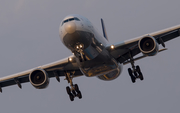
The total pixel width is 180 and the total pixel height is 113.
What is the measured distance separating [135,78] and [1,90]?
1278 centimetres

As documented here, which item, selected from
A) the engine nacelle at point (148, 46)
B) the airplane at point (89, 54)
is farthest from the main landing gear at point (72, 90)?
the engine nacelle at point (148, 46)

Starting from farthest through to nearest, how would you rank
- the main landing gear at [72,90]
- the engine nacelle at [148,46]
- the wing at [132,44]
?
the main landing gear at [72,90] < the wing at [132,44] < the engine nacelle at [148,46]

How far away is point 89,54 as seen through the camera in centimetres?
2470

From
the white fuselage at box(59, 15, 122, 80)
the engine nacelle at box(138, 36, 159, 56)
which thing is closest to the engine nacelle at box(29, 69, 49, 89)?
the white fuselage at box(59, 15, 122, 80)

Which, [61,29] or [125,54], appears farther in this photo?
[125,54]

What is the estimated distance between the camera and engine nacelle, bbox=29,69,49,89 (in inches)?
1089

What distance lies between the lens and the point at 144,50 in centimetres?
2570

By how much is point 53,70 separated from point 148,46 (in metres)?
8.94

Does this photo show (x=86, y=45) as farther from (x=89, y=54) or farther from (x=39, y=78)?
(x=39, y=78)

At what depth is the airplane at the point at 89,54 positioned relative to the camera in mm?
23094

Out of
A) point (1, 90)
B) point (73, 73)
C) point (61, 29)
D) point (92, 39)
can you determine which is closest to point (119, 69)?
point (73, 73)

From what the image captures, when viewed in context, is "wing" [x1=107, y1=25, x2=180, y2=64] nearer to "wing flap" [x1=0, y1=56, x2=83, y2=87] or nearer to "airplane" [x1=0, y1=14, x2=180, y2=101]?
"airplane" [x1=0, y1=14, x2=180, y2=101]

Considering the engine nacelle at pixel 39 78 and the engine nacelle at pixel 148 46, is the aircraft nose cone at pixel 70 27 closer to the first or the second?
the engine nacelle at pixel 148 46

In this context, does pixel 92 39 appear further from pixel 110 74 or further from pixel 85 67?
pixel 110 74
